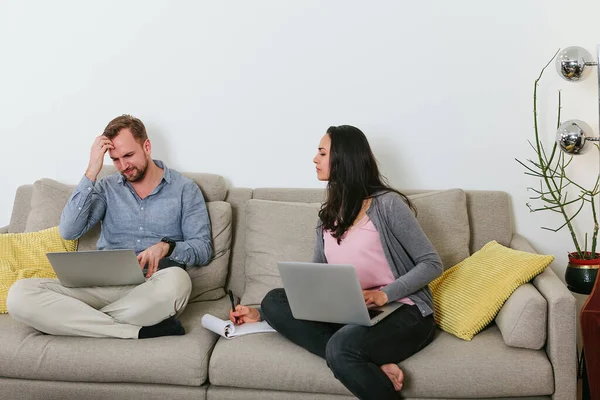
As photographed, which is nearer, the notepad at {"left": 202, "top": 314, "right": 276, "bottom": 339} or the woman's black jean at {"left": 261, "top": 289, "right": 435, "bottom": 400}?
the woman's black jean at {"left": 261, "top": 289, "right": 435, "bottom": 400}

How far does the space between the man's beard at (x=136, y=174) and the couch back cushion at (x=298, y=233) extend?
48 centimetres

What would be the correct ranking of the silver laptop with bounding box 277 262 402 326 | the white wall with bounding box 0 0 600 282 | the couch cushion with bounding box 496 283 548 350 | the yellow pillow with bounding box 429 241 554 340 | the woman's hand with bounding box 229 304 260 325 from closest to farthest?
the silver laptop with bounding box 277 262 402 326 < the couch cushion with bounding box 496 283 548 350 < the yellow pillow with bounding box 429 241 554 340 < the woman's hand with bounding box 229 304 260 325 < the white wall with bounding box 0 0 600 282

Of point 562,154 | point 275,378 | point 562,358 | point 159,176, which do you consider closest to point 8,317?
point 159,176

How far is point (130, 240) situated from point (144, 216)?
0.37 feet

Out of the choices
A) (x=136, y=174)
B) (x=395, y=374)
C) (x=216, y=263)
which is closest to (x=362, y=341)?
(x=395, y=374)

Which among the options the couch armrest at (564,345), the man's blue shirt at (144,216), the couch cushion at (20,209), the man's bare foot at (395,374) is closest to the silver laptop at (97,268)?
the man's blue shirt at (144,216)

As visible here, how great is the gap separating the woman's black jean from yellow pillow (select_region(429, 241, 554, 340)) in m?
0.11

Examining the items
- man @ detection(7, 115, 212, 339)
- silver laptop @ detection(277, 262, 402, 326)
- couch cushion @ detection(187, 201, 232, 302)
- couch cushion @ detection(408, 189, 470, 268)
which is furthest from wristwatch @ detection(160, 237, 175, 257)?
couch cushion @ detection(408, 189, 470, 268)

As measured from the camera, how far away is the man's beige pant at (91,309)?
2.55 metres

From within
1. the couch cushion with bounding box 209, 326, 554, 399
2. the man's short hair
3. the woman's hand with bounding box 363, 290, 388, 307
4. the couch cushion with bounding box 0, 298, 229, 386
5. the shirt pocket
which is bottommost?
the couch cushion with bounding box 209, 326, 554, 399

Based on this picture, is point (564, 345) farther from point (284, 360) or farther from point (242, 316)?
point (242, 316)

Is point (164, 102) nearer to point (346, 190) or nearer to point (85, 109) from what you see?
point (85, 109)

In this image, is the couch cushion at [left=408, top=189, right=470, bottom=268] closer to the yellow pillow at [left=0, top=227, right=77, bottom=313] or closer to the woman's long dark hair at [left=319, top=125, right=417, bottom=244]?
the woman's long dark hair at [left=319, top=125, right=417, bottom=244]

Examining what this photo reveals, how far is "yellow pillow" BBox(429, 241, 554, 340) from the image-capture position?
2506mm
